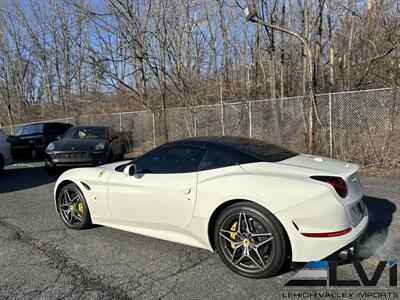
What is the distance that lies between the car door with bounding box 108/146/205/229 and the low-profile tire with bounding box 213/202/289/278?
16.9 inches

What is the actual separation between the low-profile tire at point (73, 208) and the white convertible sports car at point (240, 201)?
24 centimetres

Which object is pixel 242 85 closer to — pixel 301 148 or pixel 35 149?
pixel 301 148

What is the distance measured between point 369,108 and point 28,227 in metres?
7.97

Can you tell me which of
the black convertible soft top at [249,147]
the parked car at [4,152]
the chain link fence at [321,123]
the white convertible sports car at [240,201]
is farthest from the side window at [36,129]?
the black convertible soft top at [249,147]

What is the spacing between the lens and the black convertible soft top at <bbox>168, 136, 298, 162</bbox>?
3.49 m

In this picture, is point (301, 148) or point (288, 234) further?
point (301, 148)

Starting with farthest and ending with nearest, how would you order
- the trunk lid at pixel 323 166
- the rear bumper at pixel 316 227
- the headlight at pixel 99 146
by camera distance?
the headlight at pixel 99 146, the trunk lid at pixel 323 166, the rear bumper at pixel 316 227

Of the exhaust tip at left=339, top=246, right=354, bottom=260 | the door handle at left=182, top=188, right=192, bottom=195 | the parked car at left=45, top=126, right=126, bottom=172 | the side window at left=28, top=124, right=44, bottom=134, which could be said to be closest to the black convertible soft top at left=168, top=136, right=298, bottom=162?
the door handle at left=182, top=188, right=192, bottom=195

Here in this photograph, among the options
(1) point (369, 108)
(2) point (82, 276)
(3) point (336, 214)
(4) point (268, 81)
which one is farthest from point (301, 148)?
(2) point (82, 276)

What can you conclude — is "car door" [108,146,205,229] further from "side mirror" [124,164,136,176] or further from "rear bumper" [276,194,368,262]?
"rear bumper" [276,194,368,262]

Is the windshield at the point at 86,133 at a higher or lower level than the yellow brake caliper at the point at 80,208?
higher

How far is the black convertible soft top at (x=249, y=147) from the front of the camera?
349 centimetres

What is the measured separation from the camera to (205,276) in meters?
3.10

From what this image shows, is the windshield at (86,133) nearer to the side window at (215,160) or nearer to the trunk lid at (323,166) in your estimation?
the side window at (215,160)
